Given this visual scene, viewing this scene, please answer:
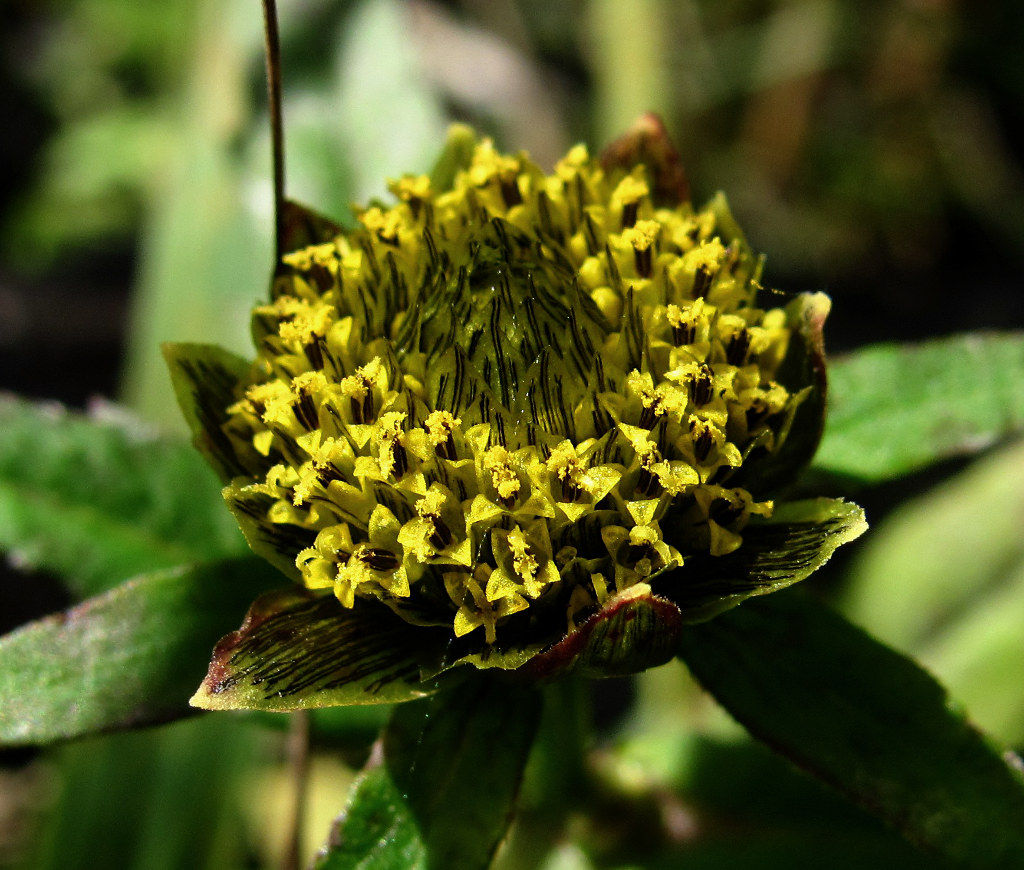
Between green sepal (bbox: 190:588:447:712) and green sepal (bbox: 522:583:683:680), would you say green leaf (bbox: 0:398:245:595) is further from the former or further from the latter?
green sepal (bbox: 522:583:683:680)

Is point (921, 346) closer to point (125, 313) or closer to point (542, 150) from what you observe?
point (542, 150)

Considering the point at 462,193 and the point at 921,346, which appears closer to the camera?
the point at 462,193

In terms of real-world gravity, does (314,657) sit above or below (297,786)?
above

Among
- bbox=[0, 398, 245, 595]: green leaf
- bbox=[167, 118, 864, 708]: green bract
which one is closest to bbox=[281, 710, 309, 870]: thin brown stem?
bbox=[0, 398, 245, 595]: green leaf

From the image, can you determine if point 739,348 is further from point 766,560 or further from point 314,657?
point 314,657

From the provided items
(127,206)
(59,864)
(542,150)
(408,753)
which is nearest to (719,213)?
(408,753)

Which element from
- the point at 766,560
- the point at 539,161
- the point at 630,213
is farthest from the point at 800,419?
the point at 539,161
